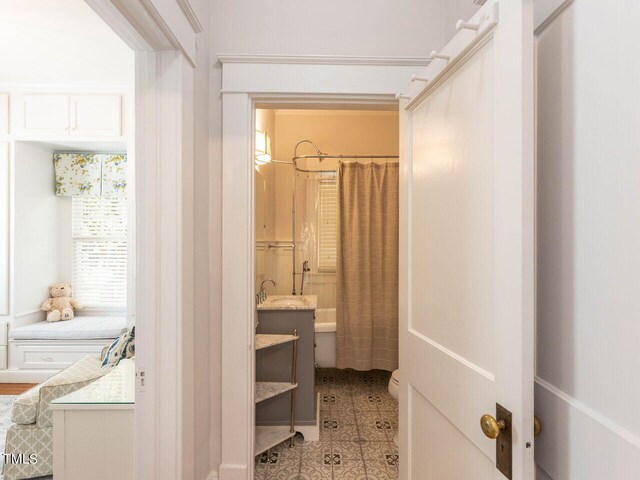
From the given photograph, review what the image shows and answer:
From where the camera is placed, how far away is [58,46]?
8.61ft

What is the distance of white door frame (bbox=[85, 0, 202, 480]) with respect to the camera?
128cm

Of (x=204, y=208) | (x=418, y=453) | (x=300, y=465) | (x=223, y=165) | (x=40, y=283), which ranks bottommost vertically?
(x=300, y=465)

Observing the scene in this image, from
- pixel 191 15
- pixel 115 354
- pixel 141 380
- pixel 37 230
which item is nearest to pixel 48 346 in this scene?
pixel 37 230

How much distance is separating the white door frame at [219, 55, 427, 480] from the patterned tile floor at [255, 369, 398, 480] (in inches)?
18.1

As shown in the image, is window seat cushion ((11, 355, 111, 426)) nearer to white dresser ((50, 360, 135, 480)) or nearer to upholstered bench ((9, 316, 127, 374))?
white dresser ((50, 360, 135, 480))

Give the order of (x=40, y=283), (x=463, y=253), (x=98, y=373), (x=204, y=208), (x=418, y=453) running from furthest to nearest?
(x=40, y=283) < (x=98, y=373) < (x=204, y=208) < (x=418, y=453) < (x=463, y=253)

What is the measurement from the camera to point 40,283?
347 cm

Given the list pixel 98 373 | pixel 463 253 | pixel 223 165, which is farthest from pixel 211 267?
pixel 463 253

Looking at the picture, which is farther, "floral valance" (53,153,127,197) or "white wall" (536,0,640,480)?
"floral valance" (53,153,127,197)

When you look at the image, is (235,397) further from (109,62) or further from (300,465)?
(109,62)

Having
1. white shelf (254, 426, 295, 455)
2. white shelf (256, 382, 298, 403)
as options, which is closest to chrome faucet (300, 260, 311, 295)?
white shelf (256, 382, 298, 403)

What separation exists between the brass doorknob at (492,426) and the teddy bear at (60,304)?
13.0ft

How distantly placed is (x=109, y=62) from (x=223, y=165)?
6.83 ft

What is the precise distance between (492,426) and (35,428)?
2.27 metres
